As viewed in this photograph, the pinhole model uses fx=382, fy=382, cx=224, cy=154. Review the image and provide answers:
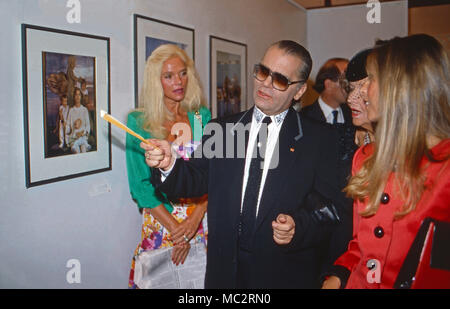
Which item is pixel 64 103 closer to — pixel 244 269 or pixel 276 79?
pixel 276 79

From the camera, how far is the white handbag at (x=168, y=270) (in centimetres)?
238

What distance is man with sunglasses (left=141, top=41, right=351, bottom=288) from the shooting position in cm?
190

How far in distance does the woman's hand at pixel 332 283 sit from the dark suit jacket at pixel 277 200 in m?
0.47

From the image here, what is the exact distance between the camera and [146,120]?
265 centimetres

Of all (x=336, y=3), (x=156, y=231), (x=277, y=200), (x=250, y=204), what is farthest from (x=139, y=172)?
(x=336, y=3)

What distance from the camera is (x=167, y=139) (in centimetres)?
270

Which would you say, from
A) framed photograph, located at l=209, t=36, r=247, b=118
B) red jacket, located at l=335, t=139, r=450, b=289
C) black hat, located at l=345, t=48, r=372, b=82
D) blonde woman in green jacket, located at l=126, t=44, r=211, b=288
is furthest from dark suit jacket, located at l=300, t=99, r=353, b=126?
red jacket, located at l=335, t=139, r=450, b=289

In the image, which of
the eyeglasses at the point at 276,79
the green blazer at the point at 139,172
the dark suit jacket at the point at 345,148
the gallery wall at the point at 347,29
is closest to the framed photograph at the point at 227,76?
the green blazer at the point at 139,172

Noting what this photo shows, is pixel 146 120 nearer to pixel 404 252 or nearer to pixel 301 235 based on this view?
pixel 301 235

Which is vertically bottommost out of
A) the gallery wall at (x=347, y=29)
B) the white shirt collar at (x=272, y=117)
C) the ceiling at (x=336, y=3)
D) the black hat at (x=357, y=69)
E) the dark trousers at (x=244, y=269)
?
the dark trousers at (x=244, y=269)

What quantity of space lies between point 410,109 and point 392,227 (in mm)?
373

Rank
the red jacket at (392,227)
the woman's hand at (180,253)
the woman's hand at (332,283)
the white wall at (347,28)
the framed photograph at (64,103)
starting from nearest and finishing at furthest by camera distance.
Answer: the red jacket at (392,227) → the woman's hand at (332,283) → the framed photograph at (64,103) → the woman's hand at (180,253) → the white wall at (347,28)

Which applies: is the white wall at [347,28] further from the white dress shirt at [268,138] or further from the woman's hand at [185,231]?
the white dress shirt at [268,138]

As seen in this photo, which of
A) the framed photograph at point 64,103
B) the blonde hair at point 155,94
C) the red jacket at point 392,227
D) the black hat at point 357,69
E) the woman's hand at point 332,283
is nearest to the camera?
the red jacket at point 392,227
